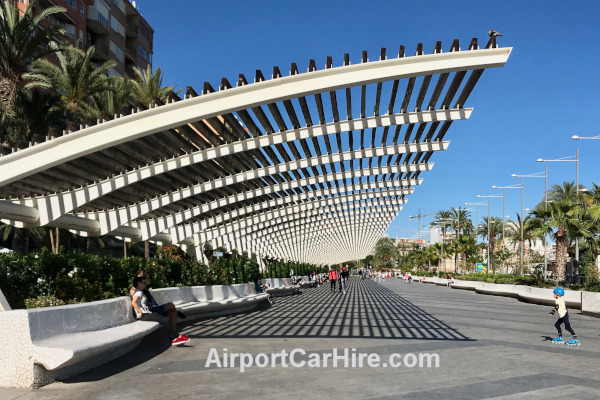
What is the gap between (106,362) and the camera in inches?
341

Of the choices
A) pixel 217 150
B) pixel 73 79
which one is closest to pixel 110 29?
pixel 73 79

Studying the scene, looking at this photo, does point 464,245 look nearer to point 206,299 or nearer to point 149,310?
point 206,299

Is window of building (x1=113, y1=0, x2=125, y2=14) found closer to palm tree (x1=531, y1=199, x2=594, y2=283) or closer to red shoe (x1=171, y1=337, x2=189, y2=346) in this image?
palm tree (x1=531, y1=199, x2=594, y2=283)

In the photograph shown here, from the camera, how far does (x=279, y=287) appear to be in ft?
111

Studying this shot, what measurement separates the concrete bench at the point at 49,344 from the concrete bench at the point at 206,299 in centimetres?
477

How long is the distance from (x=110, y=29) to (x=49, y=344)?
47.3 meters

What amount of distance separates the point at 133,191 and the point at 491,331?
46.0 ft

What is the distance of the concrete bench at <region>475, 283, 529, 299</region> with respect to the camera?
112ft

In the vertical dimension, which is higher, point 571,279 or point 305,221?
point 305,221

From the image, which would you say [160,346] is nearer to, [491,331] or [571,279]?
[491,331]

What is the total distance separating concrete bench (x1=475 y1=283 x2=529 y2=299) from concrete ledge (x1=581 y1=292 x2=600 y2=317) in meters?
9.53

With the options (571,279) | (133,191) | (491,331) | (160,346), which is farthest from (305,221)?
(160,346)

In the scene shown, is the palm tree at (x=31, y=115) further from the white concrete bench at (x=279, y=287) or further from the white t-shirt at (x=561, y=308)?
the white t-shirt at (x=561, y=308)

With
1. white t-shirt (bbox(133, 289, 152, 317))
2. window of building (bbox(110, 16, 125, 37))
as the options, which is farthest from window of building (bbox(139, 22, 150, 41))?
white t-shirt (bbox(133, 289, 152, 317))
